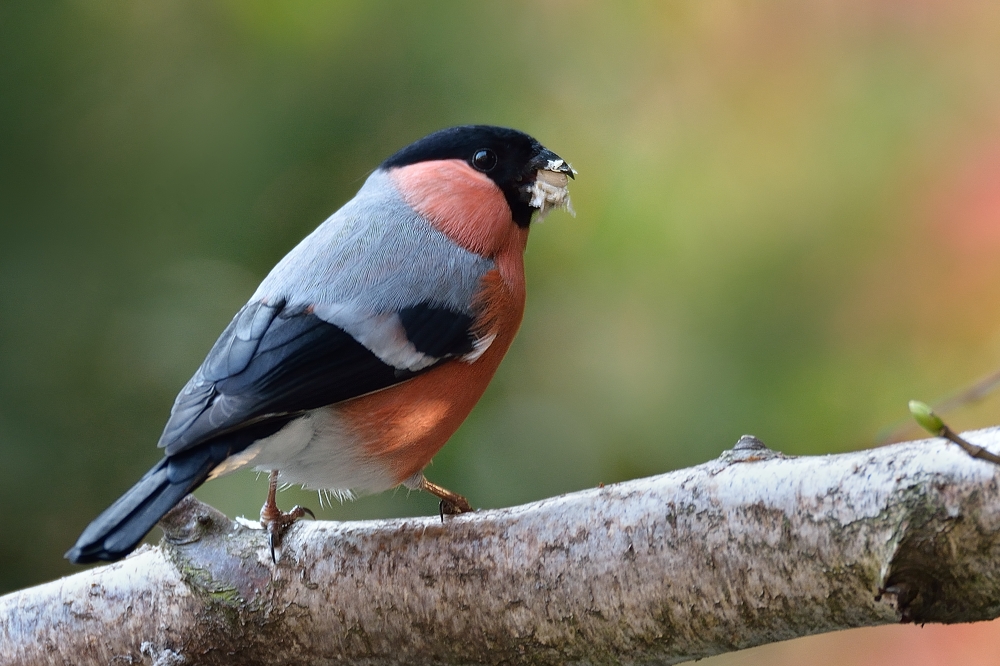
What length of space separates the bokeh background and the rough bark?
0.96m

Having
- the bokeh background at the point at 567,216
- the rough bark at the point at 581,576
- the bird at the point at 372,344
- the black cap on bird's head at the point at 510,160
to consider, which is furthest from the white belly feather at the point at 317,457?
the bokeh background at the point at 567,216

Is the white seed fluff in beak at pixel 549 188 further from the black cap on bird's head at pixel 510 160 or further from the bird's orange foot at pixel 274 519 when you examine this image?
the bird's orange foot at pixel 274 519

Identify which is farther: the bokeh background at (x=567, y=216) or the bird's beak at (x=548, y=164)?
the bokeh background at (x=567, y=216)

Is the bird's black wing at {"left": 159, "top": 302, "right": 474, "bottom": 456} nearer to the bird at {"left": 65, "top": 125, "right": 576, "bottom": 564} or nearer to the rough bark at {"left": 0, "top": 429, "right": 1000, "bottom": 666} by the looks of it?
the bird at {"left": 65, "top": 125, "right": 576, "bottom": 564}

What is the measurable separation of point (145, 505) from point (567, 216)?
185 cm

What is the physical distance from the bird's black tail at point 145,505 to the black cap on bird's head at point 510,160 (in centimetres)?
92

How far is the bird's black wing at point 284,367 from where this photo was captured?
1617mm

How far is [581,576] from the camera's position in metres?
1.41

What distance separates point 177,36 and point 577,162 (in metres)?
1.50

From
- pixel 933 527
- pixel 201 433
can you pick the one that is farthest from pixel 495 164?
pixel 933 527

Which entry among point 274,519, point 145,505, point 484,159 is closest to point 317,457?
point 274,519

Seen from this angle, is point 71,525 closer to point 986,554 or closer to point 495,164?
point 495,164

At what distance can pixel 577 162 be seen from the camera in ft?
10.5

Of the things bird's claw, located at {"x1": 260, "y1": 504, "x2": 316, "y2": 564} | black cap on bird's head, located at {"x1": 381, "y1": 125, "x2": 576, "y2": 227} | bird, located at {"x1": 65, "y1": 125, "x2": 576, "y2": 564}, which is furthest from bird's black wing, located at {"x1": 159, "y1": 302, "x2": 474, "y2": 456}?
black cap on bird's head, located at {"x1": 381, "y1": 125, "x2": 576, "y2": 227}
